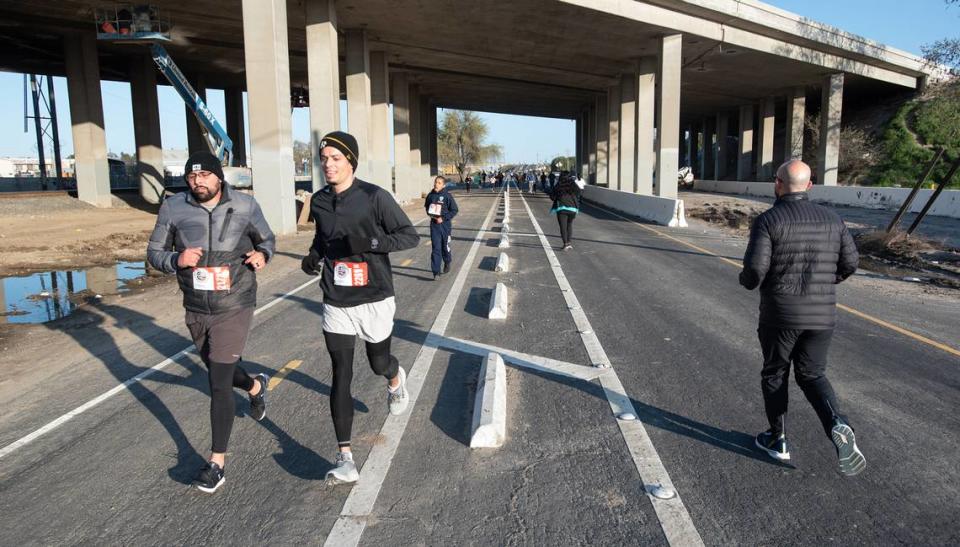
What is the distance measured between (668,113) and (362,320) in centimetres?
2987

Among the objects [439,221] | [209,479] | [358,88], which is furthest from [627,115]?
[209,479]

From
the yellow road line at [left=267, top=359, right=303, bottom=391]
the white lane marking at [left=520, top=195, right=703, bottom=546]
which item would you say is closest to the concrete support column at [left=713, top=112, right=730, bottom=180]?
the white lane marking at [left=520, top=195, right=703, bottom=546]

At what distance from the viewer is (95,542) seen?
3070mm

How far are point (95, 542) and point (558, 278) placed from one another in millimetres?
8512

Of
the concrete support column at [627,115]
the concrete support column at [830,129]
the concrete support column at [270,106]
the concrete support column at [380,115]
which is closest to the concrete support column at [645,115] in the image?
the concrete support column at [627,115]

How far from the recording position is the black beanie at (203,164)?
364 cm

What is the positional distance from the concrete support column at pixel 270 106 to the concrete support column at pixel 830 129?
3641cm

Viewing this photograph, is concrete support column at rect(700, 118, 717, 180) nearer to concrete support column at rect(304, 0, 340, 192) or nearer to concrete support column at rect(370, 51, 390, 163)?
concrete support column at rect(370, 51, 390, 163)

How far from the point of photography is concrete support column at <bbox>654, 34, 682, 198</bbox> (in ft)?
96.3

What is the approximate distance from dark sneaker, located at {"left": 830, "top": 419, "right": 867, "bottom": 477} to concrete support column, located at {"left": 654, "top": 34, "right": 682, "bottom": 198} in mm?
28829

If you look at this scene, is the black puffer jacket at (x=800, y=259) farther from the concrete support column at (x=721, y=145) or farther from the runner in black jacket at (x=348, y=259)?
the concrete support column at (x=721, y=145)

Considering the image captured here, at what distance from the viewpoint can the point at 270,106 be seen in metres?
18.3

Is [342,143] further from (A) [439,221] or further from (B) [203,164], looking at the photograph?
(A) [439,221]

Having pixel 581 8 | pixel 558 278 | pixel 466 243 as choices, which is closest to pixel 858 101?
pixel 581 8
